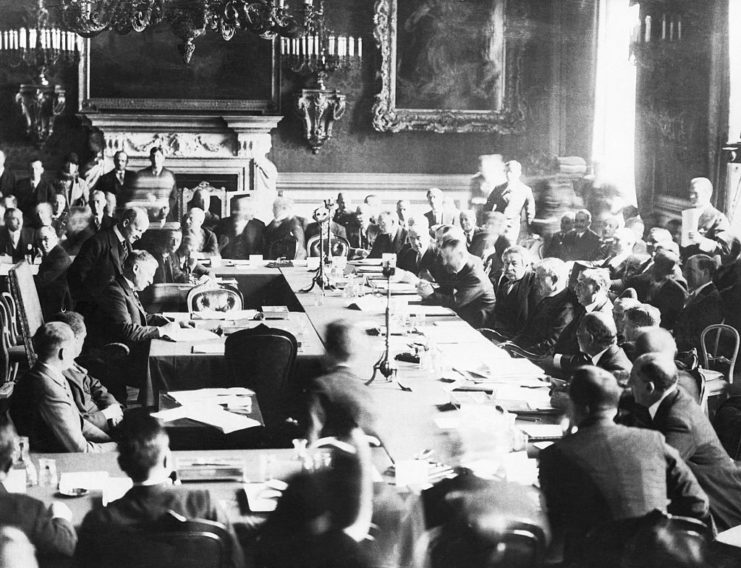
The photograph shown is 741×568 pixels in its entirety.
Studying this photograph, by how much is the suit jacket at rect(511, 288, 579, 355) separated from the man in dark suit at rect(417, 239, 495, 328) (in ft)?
2.70

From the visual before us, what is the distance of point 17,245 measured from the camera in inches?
335

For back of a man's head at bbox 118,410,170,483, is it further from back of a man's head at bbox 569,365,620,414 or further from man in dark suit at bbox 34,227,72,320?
man in dark suit at bbox 34,227,72,320

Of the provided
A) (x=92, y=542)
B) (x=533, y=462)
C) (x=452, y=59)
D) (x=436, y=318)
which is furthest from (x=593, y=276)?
(x=452, y=59)

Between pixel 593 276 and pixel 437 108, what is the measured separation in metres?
6.25

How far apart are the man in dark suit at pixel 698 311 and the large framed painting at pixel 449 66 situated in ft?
15.6

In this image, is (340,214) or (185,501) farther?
(340,214)

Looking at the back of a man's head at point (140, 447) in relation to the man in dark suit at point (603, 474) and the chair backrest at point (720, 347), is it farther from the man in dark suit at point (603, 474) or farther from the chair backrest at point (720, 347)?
the chair backrest at point (720, 347)

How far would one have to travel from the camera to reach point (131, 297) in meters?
6.92

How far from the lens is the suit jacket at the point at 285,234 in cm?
1018

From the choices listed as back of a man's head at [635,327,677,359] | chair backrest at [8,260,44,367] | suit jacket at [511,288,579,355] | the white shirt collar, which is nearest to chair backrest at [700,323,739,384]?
suit jacket at [511,288,579,355]

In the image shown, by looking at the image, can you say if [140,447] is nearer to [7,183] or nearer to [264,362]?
[264,362]

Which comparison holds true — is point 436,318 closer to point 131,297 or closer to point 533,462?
point 131,297

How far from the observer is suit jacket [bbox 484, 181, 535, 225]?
34.0 feet

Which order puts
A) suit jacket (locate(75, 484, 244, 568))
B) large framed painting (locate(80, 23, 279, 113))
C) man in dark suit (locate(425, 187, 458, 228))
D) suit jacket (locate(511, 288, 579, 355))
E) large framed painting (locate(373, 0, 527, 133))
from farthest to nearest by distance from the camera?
1. large framed painting (locate(80, 23, 279, 113))
2. large framed painting (locate(373, 0, 527, 133))
3. man in dark suit (locate(425, 187, 458, 228))
4. suit jacket (locate(511, 288, 579, 355))
5. suit jacket (locate(75, 484, 244, 568))
